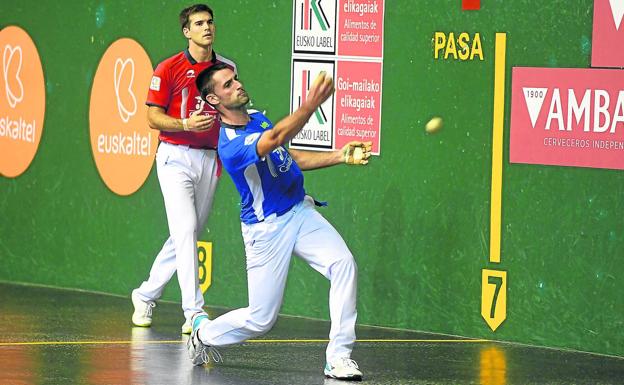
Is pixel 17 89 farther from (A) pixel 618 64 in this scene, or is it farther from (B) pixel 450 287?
(A) pixel 618 64

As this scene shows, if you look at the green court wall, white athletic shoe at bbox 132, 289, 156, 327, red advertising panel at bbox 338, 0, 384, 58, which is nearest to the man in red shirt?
white athletic shoe at bbox 132, 289, 156, 327

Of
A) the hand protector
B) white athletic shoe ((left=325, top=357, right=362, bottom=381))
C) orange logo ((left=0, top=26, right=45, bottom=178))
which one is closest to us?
the hand protector

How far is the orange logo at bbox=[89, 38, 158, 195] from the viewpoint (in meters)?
13.6

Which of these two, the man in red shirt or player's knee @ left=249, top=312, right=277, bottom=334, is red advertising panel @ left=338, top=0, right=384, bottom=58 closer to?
the man in red shirt

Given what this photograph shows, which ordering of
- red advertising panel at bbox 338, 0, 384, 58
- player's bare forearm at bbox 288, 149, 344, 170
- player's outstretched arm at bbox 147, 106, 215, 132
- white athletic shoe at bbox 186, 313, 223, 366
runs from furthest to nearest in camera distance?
1. red advertising panel at bbox 338, 0, 384, 58
2. player's outstretched arm at bbox 147, 106, 215, 132
3. white athletic shoe at bbox 186, 313, 223, 366
4. player's bare forearm at bbox 288, 149, 344, 170

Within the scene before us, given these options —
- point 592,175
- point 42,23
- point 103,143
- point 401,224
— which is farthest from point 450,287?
point 42,23

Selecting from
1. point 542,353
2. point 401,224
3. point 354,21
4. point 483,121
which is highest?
point 354,21

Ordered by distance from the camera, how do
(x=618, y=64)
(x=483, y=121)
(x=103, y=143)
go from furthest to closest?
1. (x=103, y=143)
2. (x=483, y=121)
3. (x=618, y=64)

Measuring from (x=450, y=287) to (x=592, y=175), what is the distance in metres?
1.41

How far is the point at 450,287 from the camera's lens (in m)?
11.7

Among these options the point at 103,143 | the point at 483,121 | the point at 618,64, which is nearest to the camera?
the point at 618,64

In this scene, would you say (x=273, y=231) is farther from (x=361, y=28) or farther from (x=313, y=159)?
(x=361, y=28)

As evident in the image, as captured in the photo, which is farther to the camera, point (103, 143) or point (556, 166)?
point (103, 143)

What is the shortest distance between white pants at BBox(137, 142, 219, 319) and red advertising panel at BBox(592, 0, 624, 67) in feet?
9.25
